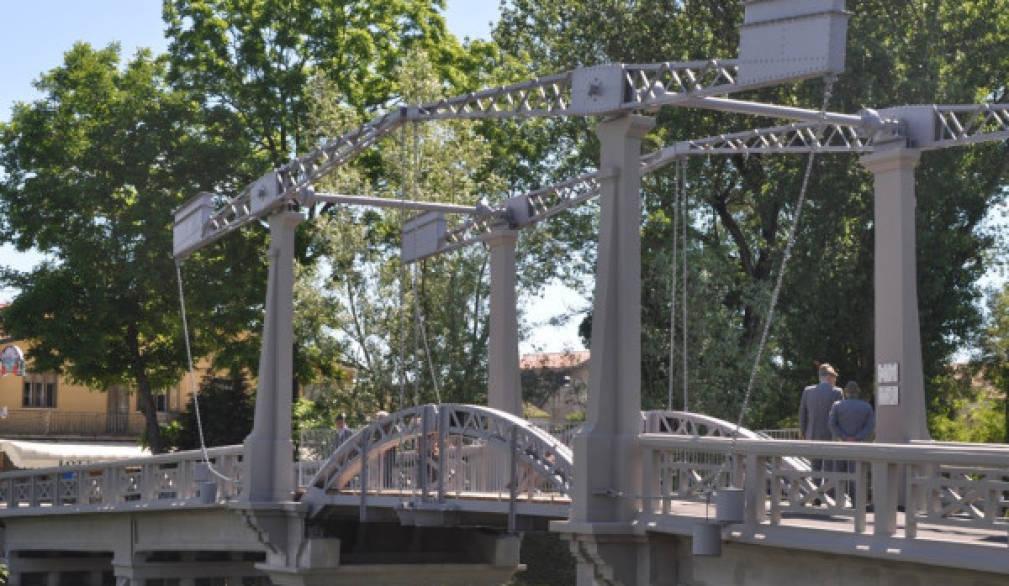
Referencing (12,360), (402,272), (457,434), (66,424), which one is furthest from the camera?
(66,424)

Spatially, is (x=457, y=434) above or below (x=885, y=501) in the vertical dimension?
above

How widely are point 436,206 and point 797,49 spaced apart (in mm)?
11520

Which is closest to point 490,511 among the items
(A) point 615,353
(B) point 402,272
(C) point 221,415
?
(A) point 615,353

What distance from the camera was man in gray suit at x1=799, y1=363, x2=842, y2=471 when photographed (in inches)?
695

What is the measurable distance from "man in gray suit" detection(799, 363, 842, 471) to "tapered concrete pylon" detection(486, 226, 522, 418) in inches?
280

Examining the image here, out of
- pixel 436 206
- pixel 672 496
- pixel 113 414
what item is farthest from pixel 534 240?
pixel 113 414

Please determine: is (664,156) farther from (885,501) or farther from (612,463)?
(885,501)

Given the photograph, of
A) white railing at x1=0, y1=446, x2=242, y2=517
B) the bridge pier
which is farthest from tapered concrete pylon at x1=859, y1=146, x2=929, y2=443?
white railing at x1=0, y1=446, x2=242, y2=517

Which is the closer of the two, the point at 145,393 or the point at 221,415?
the point at 221,415

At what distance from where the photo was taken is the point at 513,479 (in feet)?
60.5

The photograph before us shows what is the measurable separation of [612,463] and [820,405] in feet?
8.68

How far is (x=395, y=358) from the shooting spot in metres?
37.8

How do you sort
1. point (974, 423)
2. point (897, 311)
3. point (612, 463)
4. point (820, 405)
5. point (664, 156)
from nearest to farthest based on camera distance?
point (612, 463) < point (820, 405) < point (897, 311) < point (664, 156) < point (974, 423)

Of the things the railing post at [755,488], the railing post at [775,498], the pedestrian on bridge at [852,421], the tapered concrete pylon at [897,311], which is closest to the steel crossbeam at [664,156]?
the tapered concrete pylon at [897,311]
